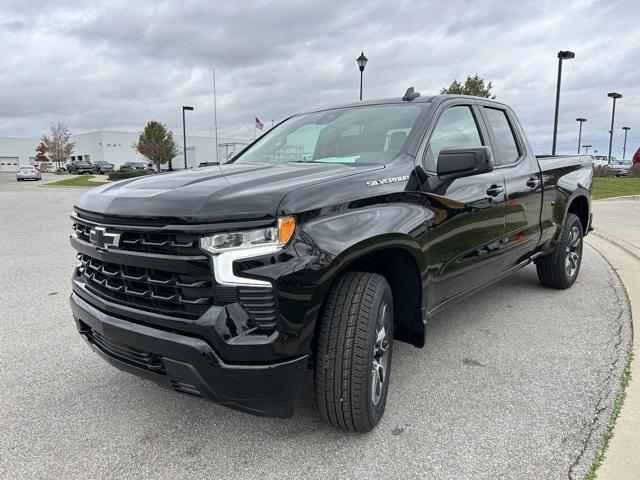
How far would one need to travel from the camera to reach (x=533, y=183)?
4180 mm

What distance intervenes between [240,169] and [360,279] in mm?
1088

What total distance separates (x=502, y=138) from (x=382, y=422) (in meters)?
2.60

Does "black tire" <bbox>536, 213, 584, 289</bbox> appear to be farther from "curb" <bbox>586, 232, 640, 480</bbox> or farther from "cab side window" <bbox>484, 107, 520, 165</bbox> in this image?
"cab side window" <bbox>484, 107, 520, 165</bbox>

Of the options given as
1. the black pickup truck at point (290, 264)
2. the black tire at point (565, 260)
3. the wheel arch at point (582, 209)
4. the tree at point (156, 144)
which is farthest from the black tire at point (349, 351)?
the tree at point (156, 144)

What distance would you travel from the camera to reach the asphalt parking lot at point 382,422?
232 centimetres

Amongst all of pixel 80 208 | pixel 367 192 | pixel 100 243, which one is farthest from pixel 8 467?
pixel 367 192

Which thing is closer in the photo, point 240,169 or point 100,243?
point 100,243

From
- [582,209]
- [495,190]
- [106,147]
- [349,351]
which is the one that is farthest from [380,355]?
[106,147]

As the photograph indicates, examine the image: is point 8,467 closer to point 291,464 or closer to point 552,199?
point 291,464

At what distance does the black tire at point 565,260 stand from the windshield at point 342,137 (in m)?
2.60

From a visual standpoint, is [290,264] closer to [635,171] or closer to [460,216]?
[460,216]

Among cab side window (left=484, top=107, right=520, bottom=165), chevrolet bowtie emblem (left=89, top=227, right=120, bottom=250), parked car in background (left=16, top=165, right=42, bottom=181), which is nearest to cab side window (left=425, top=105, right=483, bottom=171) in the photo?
cab side window (left=484, top=107, right=520, bottom=165)

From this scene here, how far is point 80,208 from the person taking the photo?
2.66m

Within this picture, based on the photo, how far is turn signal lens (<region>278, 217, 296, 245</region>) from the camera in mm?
2074
